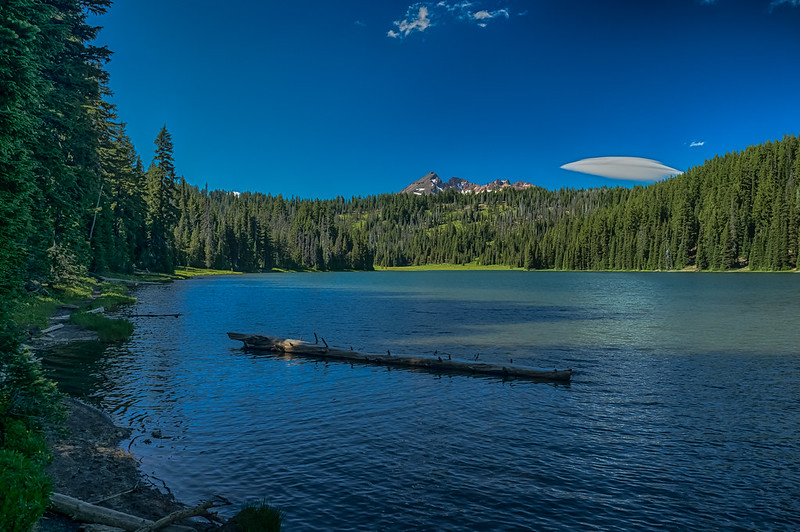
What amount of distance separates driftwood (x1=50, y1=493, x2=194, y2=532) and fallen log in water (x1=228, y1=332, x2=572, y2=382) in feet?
70.5

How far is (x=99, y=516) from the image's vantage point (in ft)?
35.6

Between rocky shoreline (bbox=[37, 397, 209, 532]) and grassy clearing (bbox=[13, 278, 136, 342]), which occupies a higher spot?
grassy clearing (bbox=[13, 278, 136, 342])

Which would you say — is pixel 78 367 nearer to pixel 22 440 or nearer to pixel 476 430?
pixel 22 440

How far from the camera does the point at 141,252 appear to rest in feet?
378

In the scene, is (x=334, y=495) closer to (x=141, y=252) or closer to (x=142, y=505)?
(x=142, y=505)

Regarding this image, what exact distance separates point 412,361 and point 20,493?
2414 cm

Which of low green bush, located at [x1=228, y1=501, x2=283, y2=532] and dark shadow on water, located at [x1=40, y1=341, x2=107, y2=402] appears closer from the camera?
low green bush, located at [x1=228, y1=501, x2=283, y2=532]

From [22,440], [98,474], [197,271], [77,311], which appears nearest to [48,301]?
[77,311]

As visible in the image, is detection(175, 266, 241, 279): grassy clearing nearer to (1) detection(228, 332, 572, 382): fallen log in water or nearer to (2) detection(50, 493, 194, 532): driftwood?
(1) detection(228, 332, 572, 382): fallen log in water

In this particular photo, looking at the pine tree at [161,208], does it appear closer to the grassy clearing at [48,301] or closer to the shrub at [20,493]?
the grassy clearing at [48,301]

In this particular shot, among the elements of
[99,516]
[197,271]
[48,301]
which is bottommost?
[99,516]

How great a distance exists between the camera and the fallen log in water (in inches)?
1124

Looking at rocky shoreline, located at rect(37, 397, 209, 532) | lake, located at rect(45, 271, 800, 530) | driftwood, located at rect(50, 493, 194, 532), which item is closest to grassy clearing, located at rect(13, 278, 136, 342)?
lake, located at rect(45, 271, 800, 530)

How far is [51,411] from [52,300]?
37788 mm
